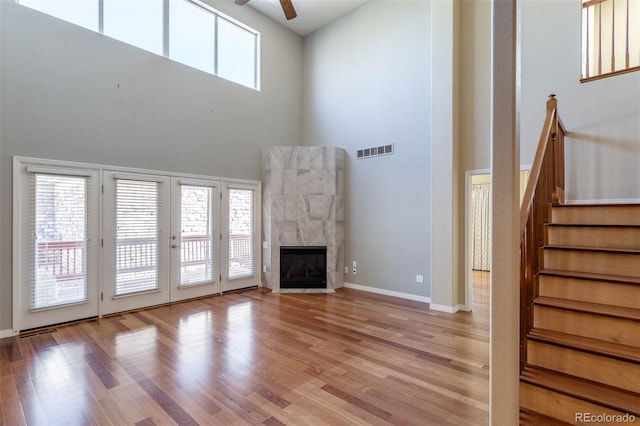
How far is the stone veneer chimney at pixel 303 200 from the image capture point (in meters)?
6.11

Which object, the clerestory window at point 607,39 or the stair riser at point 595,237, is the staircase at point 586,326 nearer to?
the stair riser at point 595,237

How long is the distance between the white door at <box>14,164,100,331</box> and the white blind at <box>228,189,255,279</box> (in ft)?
7.17

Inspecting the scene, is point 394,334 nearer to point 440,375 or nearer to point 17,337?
point 440,375

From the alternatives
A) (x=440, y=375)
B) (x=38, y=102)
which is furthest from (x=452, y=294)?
(x=38, y=102)

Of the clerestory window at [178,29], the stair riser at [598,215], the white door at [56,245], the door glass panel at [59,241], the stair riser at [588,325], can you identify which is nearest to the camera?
the stair riser at [588,325]

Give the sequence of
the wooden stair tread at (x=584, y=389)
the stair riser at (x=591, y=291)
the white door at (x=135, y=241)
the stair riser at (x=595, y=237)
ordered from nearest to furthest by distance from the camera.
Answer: the wooden stair tread at (x=584, y=389), the stair riser at (x=591, y=291), the stair riser at (x=595, y=237), the white door at (x=135, y=241)

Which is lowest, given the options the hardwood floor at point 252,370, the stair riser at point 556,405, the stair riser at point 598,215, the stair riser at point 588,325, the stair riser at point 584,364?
the hardwood floor at point 252,370

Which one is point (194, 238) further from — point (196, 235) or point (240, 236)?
point (240, 236)

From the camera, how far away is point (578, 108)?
3.83 m

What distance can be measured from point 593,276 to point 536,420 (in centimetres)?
121

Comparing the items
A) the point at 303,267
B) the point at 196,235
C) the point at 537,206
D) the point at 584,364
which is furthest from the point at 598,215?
the point at 196,235

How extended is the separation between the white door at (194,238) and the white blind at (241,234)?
0.30 m

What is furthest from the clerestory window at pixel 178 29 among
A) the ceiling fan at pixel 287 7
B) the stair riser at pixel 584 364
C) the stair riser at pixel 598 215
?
the stair riser at pixel 584 364

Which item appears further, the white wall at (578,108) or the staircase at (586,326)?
the white wall at (578,108)
